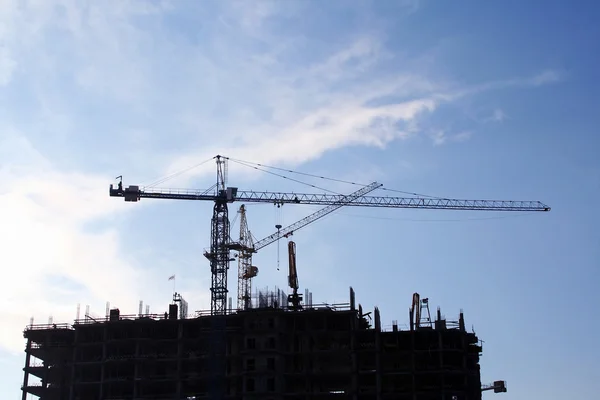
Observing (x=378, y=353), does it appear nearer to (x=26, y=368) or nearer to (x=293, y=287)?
(x=293, y=287)

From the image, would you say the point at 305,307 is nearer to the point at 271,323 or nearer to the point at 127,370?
the point at 271,323

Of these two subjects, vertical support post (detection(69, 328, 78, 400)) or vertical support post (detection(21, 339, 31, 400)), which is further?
vertical support post (detection(21, 339, 31, 400))

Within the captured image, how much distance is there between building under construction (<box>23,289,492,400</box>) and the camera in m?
168

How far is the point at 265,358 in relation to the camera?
16875 cm

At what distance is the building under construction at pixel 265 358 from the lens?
168m

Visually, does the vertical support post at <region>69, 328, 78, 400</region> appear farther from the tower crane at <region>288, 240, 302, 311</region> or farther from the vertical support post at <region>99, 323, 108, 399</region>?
the tower crane at <region>288, 240, 302, 311</region>

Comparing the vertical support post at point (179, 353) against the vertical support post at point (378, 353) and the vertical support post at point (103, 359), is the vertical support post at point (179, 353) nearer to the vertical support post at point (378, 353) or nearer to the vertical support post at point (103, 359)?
the vertical support post at point (103, 359)

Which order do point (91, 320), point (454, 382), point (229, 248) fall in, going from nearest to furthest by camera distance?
point (454, 382) < point (91, 320) < point (229, 248)

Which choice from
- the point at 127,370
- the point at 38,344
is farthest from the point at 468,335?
the point at 38,344

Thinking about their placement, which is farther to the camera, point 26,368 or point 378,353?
point 26,368

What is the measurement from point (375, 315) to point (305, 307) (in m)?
14.7

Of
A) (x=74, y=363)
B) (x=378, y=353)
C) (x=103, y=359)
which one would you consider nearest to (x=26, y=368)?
(x=74, y=363)

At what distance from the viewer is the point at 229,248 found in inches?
7766

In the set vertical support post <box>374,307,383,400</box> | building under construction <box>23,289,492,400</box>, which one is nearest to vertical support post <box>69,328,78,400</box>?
building under construction <box>23,289,492,400</box>
